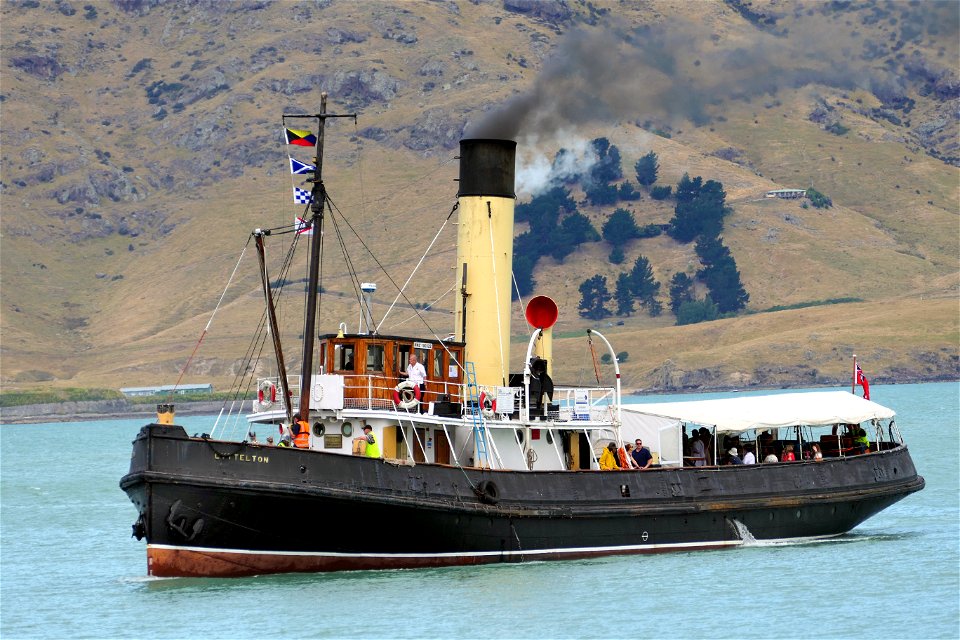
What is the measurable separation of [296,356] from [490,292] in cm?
12858

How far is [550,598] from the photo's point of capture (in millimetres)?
30578

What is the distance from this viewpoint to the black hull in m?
31.1

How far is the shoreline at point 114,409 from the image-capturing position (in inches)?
6555

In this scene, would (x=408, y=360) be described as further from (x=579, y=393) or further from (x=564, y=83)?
(x=564, y=83)

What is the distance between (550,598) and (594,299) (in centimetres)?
16424

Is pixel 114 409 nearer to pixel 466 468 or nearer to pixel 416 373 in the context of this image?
pixel 416 373

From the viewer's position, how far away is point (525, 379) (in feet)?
113

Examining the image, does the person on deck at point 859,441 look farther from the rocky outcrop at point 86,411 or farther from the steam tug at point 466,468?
the rocky outcrop at point 86,411

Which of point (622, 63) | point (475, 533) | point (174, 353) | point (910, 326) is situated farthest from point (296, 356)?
point (475, 533)

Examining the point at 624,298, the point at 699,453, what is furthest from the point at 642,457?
the point at 624,298

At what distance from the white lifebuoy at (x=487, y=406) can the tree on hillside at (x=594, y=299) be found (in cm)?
15771

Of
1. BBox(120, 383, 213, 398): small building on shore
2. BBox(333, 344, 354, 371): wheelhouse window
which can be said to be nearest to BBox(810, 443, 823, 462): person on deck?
BBox(333, 344, 354, 371): wheelhouse window

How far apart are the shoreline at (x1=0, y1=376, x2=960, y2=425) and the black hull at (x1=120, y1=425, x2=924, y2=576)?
129706 mm

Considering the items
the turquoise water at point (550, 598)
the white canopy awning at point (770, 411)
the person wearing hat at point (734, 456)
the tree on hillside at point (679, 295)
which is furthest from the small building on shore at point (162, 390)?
the person wearing hat at point (734, 456)
